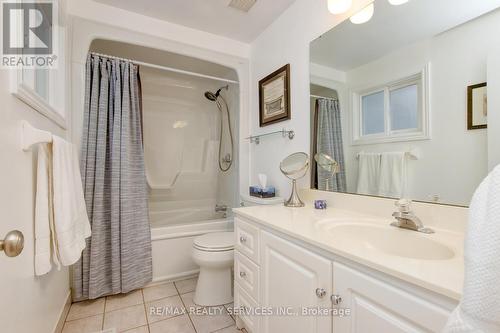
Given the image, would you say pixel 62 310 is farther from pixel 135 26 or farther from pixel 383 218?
pixel 135 26

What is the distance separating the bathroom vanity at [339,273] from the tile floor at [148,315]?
0.26 metres

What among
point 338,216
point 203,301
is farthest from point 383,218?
point 203,301

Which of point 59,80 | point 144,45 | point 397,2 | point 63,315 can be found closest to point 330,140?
point 397,2

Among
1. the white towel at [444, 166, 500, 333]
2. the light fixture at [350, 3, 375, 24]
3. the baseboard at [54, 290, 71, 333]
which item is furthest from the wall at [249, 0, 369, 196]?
the baseboard at [54, 290, 71, 333]

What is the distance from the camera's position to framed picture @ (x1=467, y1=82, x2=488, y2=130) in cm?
86

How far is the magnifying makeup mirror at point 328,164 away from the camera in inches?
57.9

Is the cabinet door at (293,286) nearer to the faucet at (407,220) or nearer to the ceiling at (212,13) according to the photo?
the faucet at (407,220)

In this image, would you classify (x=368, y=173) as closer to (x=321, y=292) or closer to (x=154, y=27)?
(x=321, y=292)

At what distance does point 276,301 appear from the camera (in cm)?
104

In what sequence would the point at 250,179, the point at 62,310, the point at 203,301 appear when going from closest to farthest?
the point at 62,310
the point at 203,301
the point at 250,179

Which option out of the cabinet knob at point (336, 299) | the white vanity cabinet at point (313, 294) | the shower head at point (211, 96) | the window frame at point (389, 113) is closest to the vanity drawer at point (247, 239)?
the white vanity cabinet at point (313, 294)

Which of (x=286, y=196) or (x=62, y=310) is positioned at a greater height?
(x=286, y=196)

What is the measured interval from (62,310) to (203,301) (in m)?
0.86

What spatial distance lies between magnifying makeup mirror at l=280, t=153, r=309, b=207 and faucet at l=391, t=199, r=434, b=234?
611 mm
